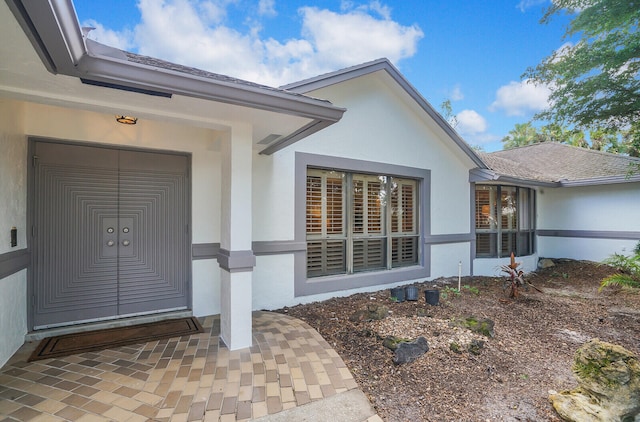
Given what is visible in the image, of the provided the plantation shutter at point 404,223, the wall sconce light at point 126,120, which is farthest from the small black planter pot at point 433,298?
the wall sconce light at point 126,120

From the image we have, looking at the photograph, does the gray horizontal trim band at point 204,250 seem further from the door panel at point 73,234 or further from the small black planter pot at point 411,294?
the small black planter pot at point 411,294

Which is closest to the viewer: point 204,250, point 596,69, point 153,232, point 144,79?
point 144,79

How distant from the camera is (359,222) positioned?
6.19 m

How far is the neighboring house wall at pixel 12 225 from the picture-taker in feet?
9.57

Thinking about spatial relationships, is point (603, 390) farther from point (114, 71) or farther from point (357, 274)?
point (114, 71)

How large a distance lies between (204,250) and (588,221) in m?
11.7

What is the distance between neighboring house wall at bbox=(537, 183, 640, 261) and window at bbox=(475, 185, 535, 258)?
1.54 m

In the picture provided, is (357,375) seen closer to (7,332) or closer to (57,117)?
(7,332)

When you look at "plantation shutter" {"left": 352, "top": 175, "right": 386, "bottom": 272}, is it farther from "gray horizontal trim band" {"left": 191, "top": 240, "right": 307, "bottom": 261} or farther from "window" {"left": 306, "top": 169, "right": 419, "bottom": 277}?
"gray horizontal trim band" {"left": 191, "top": 240, "right": 307, "bottom": 261}

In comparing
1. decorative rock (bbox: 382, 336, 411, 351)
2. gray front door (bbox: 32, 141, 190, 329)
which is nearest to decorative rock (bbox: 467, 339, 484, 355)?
decorative rock (bbox: 382, 336, 411, 351)

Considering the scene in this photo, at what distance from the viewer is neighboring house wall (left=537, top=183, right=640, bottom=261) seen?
8750 mm

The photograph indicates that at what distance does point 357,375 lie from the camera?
3027 mm

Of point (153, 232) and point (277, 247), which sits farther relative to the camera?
point (277, 247)

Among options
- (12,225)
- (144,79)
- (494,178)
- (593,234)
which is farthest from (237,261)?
(593,234)
